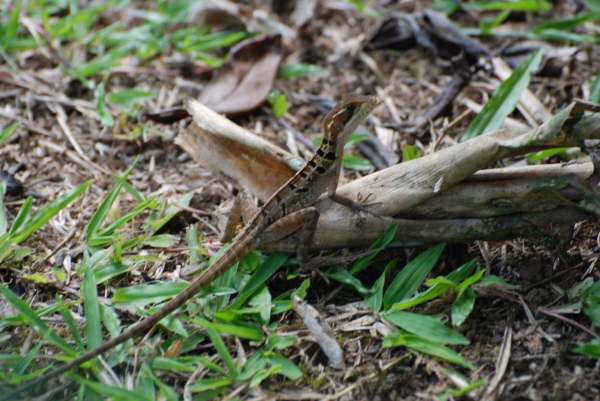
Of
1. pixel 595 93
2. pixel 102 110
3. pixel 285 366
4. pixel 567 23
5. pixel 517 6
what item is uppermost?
pixel 517 6

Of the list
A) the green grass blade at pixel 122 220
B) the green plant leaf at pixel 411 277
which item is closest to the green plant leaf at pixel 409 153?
the green plant leaf at pixel 411 277

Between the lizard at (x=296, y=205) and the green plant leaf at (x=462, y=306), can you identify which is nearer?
the green plant leaf at (x=462, y=306)

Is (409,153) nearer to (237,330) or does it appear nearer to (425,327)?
(425,327)

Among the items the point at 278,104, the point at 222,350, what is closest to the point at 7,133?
the point at 278,104

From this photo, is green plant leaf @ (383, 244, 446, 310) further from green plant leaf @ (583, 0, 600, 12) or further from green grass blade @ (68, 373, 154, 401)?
green plant leaf @ (583, 0, 600, 12)

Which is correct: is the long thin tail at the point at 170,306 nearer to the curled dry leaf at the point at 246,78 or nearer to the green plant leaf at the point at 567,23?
the curled dry leaf at the point at 246,78

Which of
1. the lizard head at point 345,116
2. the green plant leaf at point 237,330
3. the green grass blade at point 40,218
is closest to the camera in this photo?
the green plant leaf at point 237,330
